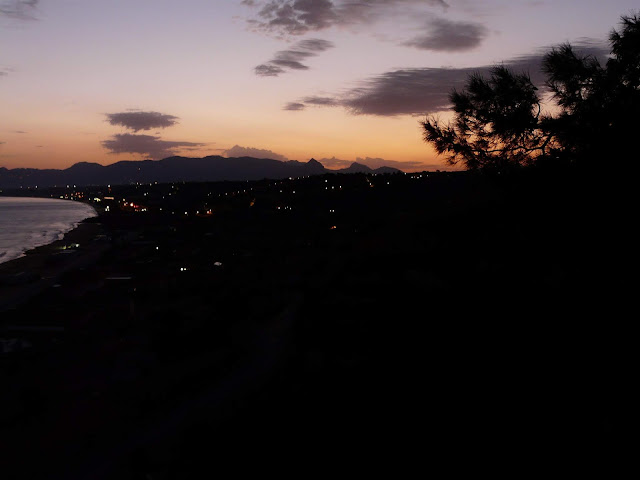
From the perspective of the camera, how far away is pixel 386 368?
858 cm

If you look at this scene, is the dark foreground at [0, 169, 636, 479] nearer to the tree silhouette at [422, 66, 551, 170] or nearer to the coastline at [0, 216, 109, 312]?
the tree silhouette at [422, 66, 551, 170]

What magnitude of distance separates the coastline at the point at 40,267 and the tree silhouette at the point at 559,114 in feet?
101

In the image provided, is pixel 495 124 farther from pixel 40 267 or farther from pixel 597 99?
pixel 40 267

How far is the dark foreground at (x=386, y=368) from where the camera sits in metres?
6.19

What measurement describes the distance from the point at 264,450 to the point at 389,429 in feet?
8.66

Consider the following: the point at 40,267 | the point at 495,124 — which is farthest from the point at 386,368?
the point at 40,267

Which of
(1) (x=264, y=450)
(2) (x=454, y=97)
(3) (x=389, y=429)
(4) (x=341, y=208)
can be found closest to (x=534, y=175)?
(2) (x=454, y=97)

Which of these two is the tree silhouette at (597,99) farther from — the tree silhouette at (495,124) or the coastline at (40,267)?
the coastline at (40,267)

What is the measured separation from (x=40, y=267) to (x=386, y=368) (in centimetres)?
4672

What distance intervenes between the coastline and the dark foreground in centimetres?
1260

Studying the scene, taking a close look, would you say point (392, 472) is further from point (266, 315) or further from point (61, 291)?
point (61, 291)

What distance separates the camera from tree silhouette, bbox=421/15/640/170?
22.6 ft

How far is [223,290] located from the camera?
25781 millimetres

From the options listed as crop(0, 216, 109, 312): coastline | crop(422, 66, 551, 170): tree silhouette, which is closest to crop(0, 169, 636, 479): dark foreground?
crop(422, 66, 551, 170): tree silhouette
